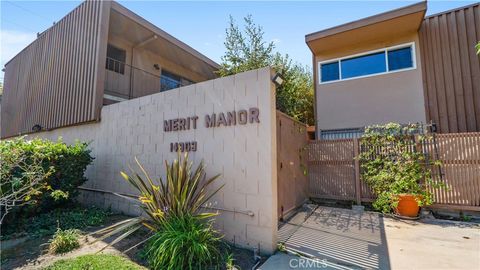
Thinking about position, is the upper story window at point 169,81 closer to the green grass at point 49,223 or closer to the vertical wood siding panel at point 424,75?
the green grass at point 49,223

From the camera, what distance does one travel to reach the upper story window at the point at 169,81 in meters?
10.8

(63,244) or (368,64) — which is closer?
(63,244)

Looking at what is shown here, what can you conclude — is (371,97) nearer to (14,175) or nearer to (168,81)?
(168,81)

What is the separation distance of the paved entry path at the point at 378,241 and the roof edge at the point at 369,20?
6.03m

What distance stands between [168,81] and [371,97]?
8.54 metres

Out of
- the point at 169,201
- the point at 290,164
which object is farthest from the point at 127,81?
the point at 290,164

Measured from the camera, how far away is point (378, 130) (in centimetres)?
677

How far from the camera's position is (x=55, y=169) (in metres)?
5.75

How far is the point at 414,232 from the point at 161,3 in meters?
8.83

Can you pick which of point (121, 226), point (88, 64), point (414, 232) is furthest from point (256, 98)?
point (88, 64)

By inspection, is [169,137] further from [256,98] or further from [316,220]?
[316,220]

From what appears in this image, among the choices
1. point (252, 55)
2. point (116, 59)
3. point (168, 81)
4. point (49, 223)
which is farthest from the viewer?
point (168, 81)

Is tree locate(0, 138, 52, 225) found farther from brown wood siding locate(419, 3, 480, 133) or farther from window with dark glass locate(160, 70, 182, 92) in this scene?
brown wood siding locate(419, 3, 480, 133)

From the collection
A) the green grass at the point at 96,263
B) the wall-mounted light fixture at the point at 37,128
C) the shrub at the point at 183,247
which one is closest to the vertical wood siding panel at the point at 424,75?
the shrub at the point at 183,247
